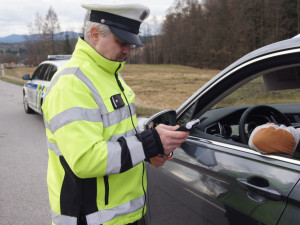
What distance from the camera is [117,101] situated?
5.09ft

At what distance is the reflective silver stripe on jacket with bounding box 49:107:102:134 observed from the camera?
1336mm

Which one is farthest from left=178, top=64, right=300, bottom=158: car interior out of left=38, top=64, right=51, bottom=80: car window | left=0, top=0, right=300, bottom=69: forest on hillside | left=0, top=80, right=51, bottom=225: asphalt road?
left=0, top=0, right=300, bottom=69: forest on hillside

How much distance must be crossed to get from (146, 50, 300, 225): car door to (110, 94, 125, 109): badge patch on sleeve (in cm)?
59

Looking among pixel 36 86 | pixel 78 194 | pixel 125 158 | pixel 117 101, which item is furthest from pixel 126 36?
pixel 36 86

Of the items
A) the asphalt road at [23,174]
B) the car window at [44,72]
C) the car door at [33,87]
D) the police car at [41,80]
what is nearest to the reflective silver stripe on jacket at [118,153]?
the asphalt road at [23,174]

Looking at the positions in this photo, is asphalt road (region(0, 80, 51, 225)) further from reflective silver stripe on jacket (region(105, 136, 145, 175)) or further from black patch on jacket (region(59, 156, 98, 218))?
reflective silver stripe on jacket (region(105, 136, 145, 175))

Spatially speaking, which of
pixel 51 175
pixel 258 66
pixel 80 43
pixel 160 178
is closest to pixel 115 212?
pixel 51 175

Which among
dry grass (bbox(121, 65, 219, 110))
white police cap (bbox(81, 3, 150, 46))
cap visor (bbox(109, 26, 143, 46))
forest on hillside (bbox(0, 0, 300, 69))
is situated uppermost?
forest on hillside (bbox(0, 0, 300, 69))

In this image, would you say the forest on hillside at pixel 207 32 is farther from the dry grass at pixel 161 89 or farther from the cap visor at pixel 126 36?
the cap visor at pixel 126 36

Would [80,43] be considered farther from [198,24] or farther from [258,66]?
[198,24]

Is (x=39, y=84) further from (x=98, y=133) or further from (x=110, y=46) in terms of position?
(x=98, y=133)

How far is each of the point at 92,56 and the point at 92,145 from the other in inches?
18.9

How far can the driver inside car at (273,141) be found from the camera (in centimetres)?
149

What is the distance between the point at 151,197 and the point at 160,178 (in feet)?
0.57
